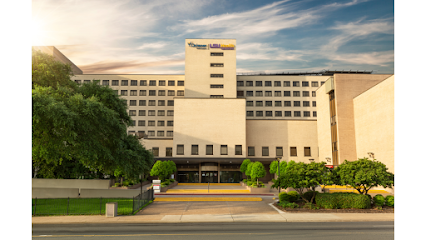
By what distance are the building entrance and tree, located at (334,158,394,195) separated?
36.9 meters

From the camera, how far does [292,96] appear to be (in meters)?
75.8

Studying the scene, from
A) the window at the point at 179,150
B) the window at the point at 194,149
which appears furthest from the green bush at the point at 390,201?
the window at the point at 179,150

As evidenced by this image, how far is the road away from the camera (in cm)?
1323

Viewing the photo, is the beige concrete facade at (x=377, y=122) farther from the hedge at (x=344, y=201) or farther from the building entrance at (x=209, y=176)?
the building entrance at (x=209, y=176)

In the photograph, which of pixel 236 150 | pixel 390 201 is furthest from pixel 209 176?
pixel 390 201

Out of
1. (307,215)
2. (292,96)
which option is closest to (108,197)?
(307,215)

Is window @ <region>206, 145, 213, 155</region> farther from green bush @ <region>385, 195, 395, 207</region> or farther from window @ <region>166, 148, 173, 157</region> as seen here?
green bush @ <region>385, 195, 395, 207</region>

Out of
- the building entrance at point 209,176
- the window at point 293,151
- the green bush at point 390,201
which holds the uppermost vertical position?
the window at point 293,151

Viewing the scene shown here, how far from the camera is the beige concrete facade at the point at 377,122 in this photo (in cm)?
3491

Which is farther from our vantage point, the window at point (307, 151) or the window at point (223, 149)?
the window at point (307, 151)

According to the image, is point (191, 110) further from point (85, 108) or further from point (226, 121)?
point (85, 108)

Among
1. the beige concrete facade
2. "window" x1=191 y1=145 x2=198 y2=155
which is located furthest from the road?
"window" x1=191 y1=145 x2=198 y2=155

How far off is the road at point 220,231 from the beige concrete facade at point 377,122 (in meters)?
21.8

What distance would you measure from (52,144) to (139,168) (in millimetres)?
10054
